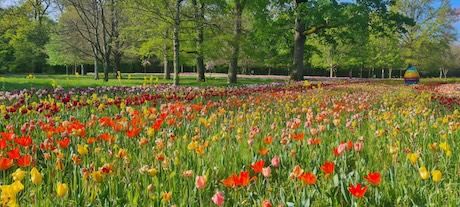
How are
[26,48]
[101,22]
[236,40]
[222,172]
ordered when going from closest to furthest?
[222,172], [236,40], [101,22], [26,48]

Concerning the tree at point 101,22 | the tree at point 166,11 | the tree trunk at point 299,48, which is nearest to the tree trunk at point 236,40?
the tree at point 166,11

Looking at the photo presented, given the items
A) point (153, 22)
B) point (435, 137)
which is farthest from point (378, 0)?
point (435, 137)

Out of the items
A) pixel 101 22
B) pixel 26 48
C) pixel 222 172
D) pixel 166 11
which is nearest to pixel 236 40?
pixel 166 11

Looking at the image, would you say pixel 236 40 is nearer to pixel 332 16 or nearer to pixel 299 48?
pixel 332 16

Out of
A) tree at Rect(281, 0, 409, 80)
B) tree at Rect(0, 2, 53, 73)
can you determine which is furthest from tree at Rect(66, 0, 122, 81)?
tree at Rect(281, 0, 409, 80)

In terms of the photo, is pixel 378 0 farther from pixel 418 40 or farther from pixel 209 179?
pixel 418 40

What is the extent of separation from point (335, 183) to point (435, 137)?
2.63 m

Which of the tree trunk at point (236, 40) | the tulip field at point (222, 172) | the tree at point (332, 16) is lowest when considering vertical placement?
the tulip field at point (222, 172)

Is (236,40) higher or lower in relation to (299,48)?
lower

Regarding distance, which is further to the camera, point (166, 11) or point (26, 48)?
point (26, 48)

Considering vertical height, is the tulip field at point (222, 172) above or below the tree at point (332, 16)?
below

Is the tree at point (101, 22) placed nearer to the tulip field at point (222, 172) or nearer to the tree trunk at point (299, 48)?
the tree trunk at point (299, 48)

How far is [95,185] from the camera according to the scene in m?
2.52

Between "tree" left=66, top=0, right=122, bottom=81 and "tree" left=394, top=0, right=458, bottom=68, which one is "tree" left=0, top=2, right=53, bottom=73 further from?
"tree" left=394, top=0, right=458, bottom=68
